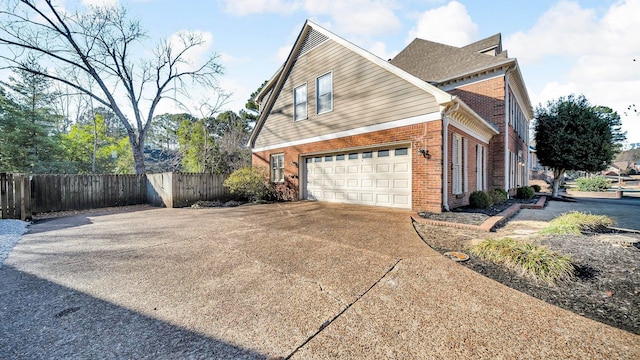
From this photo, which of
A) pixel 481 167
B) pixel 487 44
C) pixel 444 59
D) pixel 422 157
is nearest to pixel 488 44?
pixel 487 44

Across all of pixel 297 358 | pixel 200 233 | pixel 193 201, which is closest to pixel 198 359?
pixel 297 358

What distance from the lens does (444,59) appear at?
12125 millimetres

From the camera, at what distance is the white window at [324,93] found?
942 centimetres

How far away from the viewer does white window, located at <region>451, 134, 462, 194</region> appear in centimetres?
738

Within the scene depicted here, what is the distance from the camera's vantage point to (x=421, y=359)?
1.53 meters

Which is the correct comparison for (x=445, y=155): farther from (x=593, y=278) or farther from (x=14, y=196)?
(x=14, y=196)

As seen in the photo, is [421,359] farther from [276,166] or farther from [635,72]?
[276,166]

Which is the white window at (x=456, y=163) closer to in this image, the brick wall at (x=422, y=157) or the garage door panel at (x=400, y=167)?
the brick wall at (x=422, y=157)

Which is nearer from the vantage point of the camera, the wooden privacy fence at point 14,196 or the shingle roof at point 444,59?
the wooden privacy fence at point 14,196

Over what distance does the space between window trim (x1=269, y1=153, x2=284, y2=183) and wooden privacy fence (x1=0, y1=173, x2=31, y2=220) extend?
786 cm

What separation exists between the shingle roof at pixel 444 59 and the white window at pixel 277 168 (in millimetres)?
7985

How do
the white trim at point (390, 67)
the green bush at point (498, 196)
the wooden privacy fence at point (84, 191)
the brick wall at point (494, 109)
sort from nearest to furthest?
the white trim at point (390, 67) < the green bush at point (498, 196) < the wooden privacy fence at point (84, 191) < the brick wall at point (494, 109)

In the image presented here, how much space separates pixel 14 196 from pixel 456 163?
12.8 meters

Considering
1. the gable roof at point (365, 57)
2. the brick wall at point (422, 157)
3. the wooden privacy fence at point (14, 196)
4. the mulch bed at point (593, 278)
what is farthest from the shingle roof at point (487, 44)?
the wooden privacy fence at point (14, 196)
